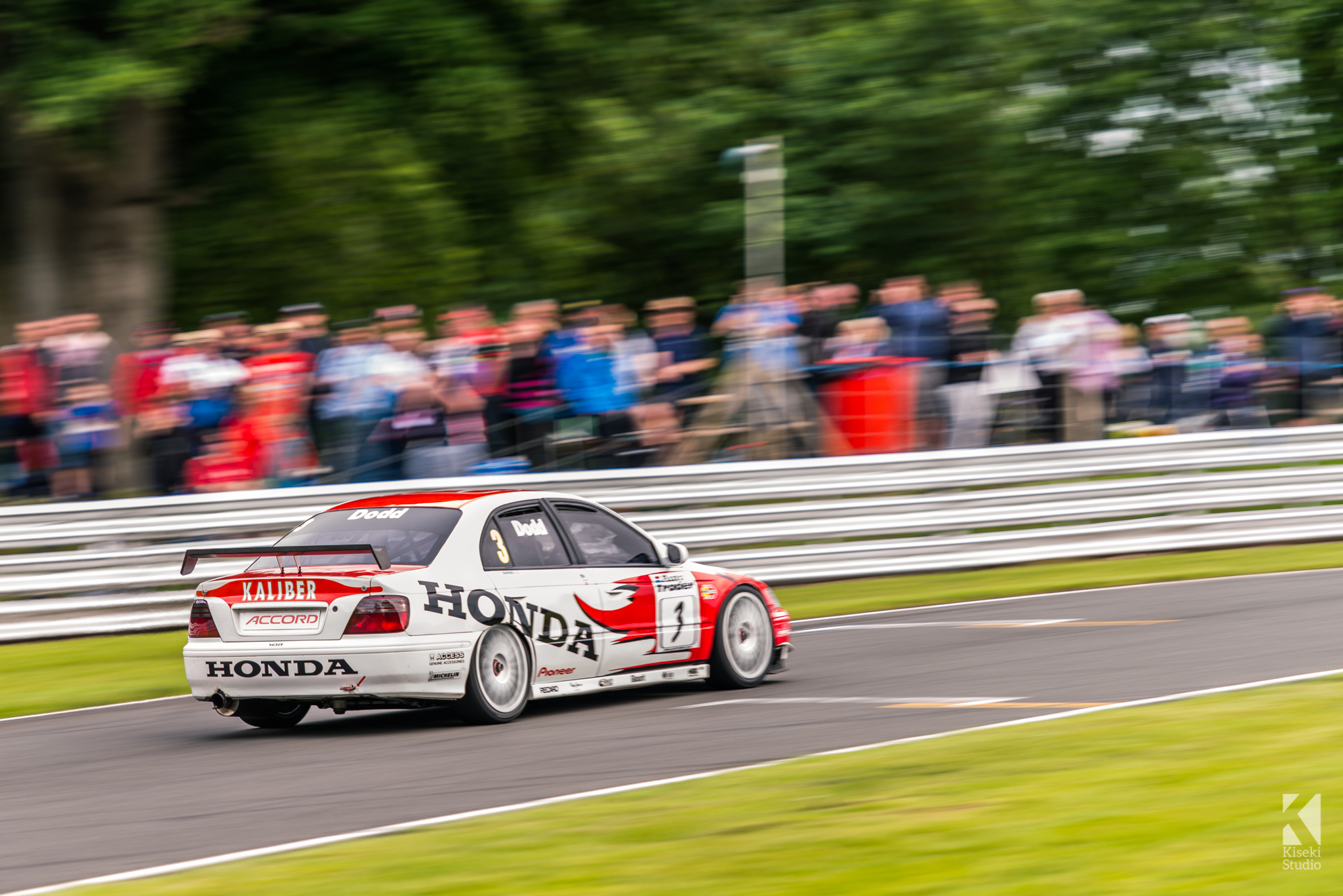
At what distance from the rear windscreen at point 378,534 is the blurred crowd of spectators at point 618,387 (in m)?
5.04

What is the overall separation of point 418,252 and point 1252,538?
10510 millimetres

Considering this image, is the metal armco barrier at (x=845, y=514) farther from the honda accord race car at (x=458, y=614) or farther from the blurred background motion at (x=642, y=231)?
the honda accord race car at (x=458, y=614)

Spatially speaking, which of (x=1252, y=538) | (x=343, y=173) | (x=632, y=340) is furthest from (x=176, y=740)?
(x=343, y=173)

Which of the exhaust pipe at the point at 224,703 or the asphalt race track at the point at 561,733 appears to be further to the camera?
the exhaust pipe at the point at 224,703

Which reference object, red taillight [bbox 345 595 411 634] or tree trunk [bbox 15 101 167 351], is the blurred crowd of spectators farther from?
red taillight [bbox 345 595 411 634]

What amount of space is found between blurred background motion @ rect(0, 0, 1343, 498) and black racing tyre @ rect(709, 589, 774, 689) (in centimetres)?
465

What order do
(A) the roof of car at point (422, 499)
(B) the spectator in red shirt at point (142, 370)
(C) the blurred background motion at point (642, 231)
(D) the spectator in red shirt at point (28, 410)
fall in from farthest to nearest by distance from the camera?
(C) the blurred background motion at point (642, 231) < (B) the spectator in red shirt at point (142, 370) < (D) the spectator in red shirt at point (28, 410) < (A) the roof of car at point (422, 499)

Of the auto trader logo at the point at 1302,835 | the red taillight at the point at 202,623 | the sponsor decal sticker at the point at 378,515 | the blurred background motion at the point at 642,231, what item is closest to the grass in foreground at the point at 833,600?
the blurred background motion at the point at 642,231

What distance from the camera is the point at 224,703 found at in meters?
9.30

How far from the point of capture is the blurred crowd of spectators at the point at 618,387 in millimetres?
14648

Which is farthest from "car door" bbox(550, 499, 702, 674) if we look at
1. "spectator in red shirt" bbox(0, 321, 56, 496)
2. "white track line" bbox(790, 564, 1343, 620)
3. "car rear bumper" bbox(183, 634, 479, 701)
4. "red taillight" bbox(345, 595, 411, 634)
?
"spectator in red shirt" bbox(0, 321, 56, 496)

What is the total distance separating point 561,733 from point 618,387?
23.1 ft

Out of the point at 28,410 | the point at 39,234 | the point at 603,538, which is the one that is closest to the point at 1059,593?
the point at 603,538

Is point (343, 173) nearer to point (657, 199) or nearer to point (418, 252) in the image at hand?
point (418, 252)
